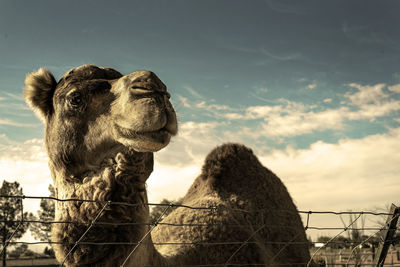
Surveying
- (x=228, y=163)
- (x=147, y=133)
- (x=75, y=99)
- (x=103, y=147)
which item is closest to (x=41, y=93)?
(x=75, y=99)

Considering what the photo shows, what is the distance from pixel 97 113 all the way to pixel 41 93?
2.46 ft

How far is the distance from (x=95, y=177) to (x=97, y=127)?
1.25 ft

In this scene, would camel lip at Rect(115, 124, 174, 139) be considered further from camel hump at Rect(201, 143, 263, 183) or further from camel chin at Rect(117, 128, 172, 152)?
camel hump at Rect(201, 143, 263, 183)

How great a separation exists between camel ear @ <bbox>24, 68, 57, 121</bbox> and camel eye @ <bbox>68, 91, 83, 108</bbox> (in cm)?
49

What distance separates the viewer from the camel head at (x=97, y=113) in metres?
2.84

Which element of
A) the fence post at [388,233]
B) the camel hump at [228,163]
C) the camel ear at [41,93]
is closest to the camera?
the camel ear at [41,93]

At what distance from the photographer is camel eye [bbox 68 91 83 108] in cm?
325

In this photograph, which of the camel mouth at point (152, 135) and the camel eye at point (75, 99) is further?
the camel eye at point (75, 99)

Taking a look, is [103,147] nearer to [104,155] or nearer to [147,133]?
[104,155]

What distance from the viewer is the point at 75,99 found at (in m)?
3.25

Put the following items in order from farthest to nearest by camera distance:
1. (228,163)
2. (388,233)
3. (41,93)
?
1. (228,163)
2. (388,233)
3. (41,93)

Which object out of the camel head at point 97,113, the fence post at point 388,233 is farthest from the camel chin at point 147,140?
the fence post at point 388,233

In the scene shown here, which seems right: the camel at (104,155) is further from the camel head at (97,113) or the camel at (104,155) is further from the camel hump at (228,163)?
the camel hump at (228,163)

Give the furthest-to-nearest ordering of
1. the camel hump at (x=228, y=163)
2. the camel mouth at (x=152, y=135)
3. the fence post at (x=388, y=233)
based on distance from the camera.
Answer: the camel hump at (x=228, y=163) < the fence post at (x=388, y=233) < the camel mouth at (x=152, y=135)
